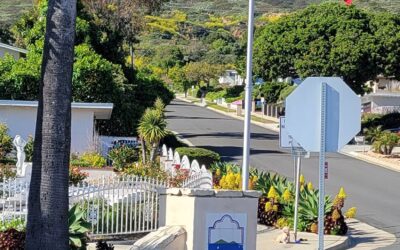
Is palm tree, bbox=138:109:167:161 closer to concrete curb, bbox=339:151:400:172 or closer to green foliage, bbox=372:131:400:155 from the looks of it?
concrete curb, bbox=339:151:400:172

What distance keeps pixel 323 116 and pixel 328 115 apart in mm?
71

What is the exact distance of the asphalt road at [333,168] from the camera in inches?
920

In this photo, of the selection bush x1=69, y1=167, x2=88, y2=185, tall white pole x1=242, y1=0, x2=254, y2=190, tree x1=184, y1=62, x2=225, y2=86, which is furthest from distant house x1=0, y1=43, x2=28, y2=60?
tree x1=184, y1=62, x2=225, y2=86

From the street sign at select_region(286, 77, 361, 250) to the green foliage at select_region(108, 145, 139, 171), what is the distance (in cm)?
2188

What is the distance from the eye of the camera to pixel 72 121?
32.4m

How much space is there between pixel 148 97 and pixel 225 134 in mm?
12718

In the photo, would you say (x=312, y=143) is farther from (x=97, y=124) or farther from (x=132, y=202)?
(x=97, y=124)

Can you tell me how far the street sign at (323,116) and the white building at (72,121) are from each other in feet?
82.2

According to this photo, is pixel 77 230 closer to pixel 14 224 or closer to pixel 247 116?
pixel 14 224

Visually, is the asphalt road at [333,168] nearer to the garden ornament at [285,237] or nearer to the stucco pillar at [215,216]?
the garden ornament at [285,237]

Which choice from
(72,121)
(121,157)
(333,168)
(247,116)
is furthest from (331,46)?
(247,116)

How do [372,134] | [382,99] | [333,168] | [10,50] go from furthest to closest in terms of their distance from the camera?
[382,99] < [372,134] < [10,50] < [333,168]

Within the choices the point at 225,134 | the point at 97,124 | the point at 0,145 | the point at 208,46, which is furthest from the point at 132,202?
the point at 208,46

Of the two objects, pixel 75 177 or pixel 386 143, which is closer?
pixel 75 177
